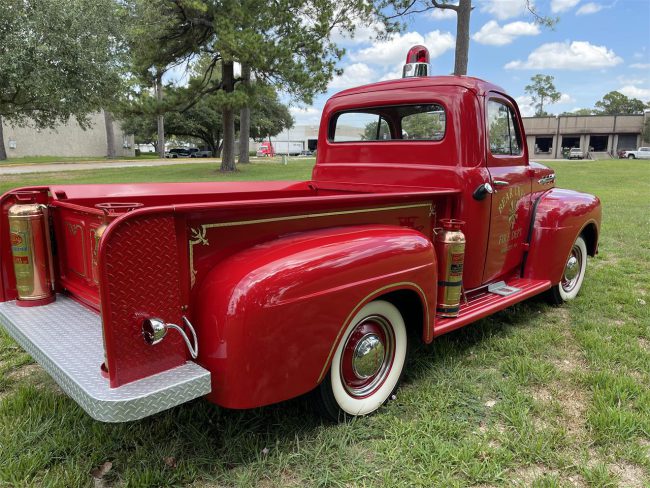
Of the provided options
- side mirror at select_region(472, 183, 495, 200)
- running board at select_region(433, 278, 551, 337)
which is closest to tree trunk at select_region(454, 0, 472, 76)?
running board at select_region(433, 278, 551, 337)

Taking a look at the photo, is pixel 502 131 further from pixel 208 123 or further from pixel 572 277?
pixel 208 123

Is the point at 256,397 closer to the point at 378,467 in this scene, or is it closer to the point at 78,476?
the point at 378,467

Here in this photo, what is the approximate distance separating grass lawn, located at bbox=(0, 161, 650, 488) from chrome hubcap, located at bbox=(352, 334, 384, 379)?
0.25 m

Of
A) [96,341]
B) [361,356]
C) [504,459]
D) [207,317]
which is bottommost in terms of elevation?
[504,459]

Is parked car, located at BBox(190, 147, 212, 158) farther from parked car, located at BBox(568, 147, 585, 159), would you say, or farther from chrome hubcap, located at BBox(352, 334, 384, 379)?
chrome hubcap, located at BBox(352, 334, 384, 379)

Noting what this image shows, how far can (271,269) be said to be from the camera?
203cm

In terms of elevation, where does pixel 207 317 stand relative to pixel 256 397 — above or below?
above

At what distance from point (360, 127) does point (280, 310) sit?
102 inches

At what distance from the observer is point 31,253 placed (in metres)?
2.70

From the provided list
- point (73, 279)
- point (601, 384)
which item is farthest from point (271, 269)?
point (601, 384)

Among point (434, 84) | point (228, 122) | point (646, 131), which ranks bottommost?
point (434, 84)

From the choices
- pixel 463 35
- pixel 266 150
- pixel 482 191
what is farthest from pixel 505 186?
pixel 266 150

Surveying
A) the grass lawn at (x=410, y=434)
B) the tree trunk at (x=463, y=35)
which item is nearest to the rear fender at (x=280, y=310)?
the grass lawn at (x=410, y=434)

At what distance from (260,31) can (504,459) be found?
16427 millimetres
